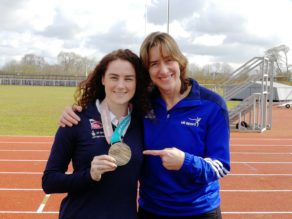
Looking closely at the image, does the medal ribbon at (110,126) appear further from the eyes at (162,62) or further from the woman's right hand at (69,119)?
the eyes at (162,62)

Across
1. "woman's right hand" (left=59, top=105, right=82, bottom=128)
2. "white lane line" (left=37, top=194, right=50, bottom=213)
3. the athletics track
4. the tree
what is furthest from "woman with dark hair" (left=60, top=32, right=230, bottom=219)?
the tree

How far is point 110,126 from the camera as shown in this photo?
2.11 m

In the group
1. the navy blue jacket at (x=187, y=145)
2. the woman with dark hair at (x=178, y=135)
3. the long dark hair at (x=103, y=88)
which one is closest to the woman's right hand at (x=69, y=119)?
the woman with dark hair at (x=178, y=135)

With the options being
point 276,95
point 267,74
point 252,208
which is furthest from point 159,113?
point 276,95

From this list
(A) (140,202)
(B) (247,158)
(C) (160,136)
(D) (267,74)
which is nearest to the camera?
(C) (160,136)

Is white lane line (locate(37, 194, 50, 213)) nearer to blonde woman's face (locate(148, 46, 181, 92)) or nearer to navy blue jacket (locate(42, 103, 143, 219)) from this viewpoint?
navy blue jacket (locate(42, 103, 143, 219))

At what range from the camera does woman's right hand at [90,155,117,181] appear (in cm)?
192

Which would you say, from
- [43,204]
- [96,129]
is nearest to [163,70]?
[96,129]

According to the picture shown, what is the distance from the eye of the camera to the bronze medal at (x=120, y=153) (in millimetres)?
1984

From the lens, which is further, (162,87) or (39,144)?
(39,144)

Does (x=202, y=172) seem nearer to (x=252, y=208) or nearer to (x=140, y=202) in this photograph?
(x=140, y=202)

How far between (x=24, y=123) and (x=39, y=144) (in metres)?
5.96

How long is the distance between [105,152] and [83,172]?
0.50ft

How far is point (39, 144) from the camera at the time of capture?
36.7 ft
